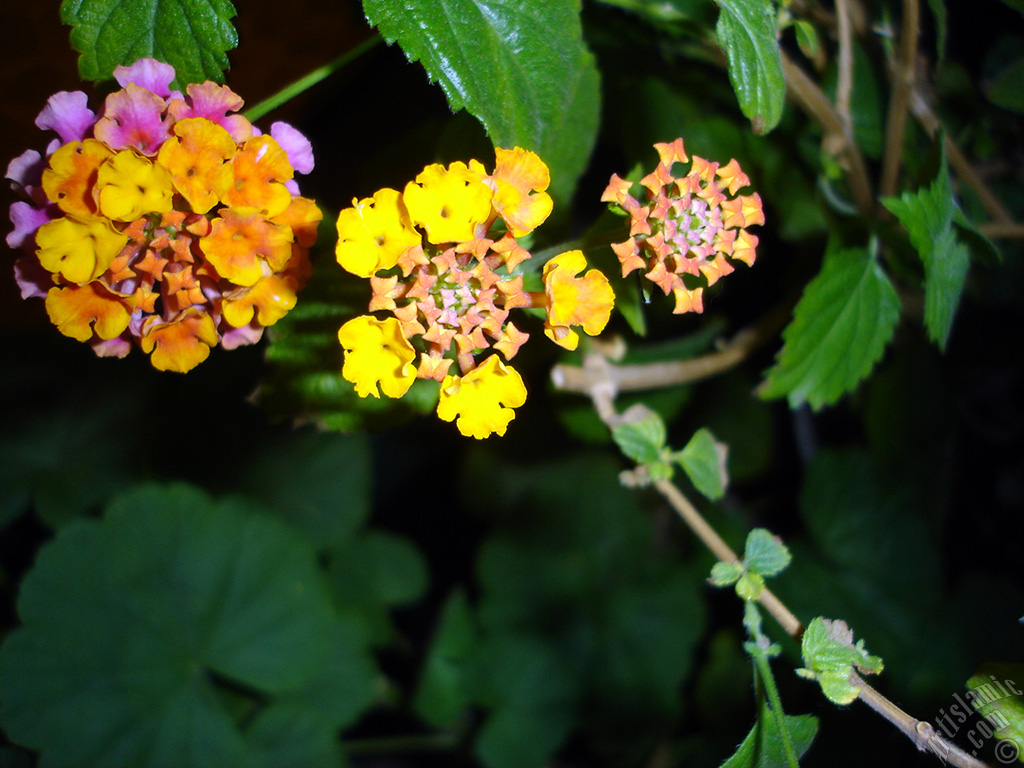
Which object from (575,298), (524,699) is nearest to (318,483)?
(524,699)

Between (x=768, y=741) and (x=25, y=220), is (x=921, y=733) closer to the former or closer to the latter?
(x=768, y=741)

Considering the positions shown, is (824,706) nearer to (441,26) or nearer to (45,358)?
(441,26)

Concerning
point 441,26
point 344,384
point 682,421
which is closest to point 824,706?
point 682,421

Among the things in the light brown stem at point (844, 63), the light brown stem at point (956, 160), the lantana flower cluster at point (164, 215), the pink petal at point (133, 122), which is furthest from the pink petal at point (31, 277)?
the light brown stem at point (956, 160)

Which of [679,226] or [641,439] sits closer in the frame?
[679,226]

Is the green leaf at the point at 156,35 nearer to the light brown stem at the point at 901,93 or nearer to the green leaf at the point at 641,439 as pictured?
the green leaf at the point at 641,439
